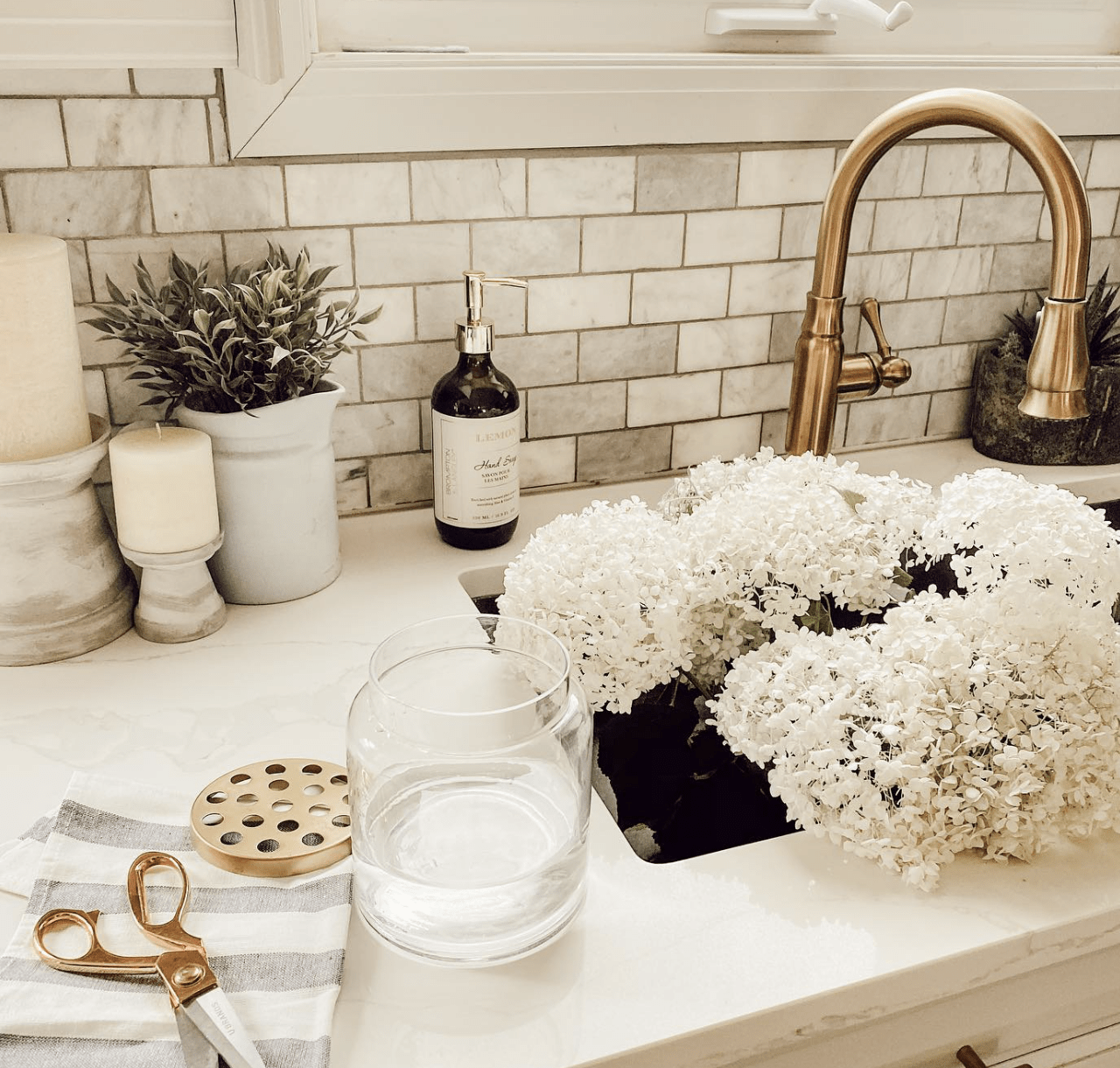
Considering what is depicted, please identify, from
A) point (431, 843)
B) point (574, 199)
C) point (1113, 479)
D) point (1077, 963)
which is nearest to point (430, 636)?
point (431, 843)

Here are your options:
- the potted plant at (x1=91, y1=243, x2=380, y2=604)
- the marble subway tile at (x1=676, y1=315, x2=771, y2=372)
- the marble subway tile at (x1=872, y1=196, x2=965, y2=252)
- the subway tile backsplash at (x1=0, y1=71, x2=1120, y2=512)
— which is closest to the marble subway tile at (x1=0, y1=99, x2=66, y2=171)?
the subway tile backsplash at (x1=0, y1=71, x2=1120, y2=512)

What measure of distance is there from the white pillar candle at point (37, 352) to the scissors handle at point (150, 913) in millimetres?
385

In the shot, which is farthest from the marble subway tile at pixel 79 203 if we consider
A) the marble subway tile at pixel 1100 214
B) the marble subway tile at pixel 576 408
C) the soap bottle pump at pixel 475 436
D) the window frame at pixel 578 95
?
the marble subway tile at pixel 1100 214

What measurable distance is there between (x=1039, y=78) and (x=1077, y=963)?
0.98 m

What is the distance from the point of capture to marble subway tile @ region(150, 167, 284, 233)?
103cm

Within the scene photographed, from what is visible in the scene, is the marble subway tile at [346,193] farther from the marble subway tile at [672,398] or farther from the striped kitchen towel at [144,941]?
the striped kitchen towel at [144,941]

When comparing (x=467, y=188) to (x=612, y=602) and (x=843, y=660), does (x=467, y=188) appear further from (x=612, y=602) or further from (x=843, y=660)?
(x=843, y=660)

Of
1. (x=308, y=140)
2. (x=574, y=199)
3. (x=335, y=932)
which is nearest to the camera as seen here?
(x=335, y=932)

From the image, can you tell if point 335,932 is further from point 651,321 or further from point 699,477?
point 651,321

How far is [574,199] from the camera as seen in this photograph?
118 centimetres

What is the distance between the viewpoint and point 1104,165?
1412 millimetres

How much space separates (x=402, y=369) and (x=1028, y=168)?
811 millimetres

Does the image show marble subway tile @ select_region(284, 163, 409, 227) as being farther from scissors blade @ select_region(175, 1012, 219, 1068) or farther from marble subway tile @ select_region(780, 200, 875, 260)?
scissors blade @ select_region(175, 1012, 219, 1068)

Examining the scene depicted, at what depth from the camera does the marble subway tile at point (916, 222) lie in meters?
1.32
